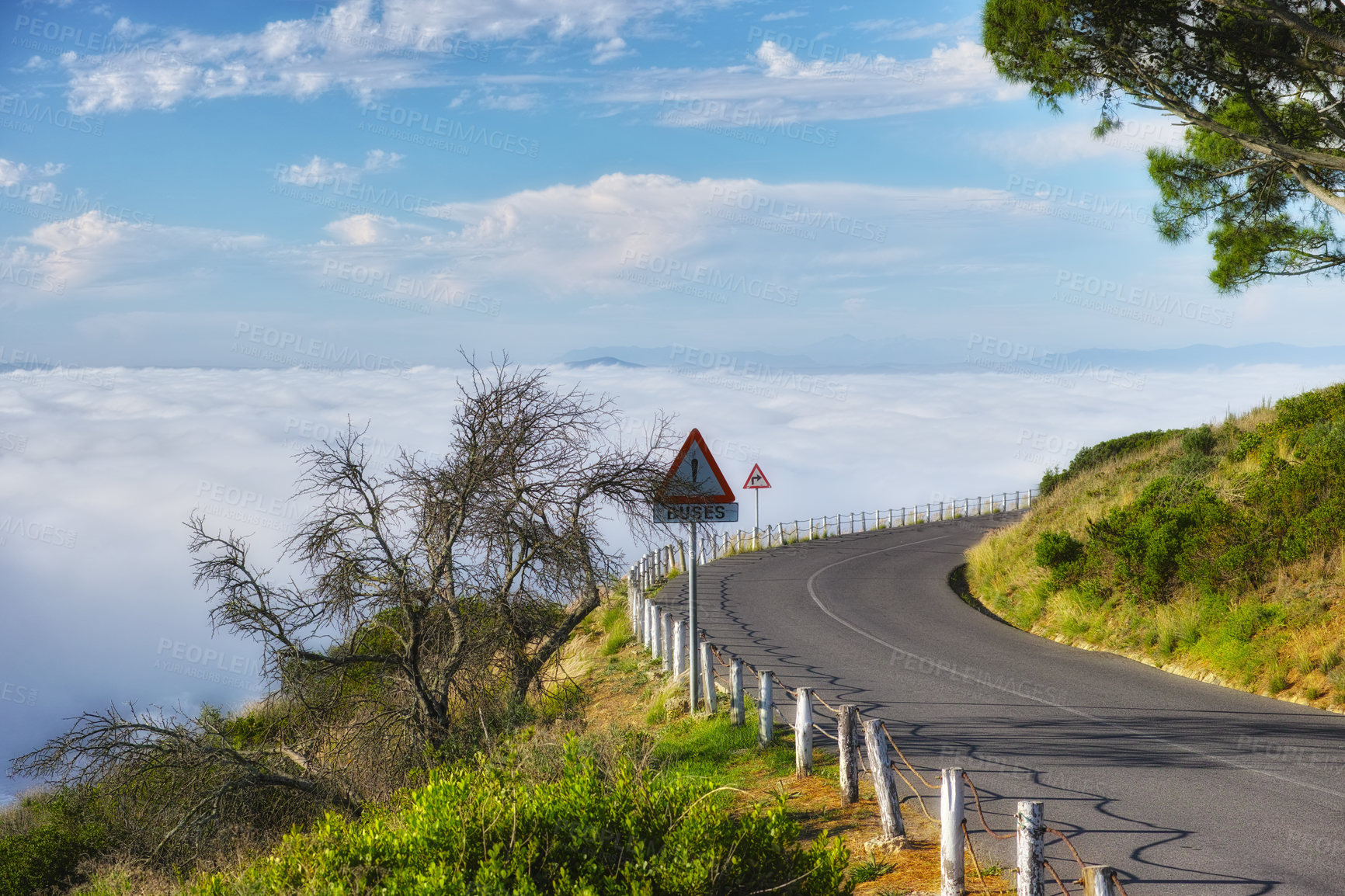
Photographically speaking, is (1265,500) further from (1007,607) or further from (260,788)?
(260,788)

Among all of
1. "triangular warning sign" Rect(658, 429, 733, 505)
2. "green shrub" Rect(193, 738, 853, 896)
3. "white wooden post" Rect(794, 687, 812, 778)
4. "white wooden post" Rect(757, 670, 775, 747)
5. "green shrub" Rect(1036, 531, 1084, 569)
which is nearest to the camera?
"green shrub" Rect(193, 738, 853, 896)

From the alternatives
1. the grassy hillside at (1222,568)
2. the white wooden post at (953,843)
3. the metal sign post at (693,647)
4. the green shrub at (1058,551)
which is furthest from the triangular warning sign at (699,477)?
the green shrub at (1058,551)

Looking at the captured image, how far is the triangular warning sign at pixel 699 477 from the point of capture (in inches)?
411

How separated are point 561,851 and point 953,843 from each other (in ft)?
8.22

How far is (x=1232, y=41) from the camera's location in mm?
17000

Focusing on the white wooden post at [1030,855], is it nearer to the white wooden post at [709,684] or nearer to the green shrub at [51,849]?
the white wooden post at [709,684]

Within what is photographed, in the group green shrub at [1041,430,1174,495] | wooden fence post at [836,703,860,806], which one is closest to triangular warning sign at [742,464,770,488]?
green shrub at [1041,430,1174,495]

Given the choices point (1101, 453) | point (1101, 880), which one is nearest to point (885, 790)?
point (1101, 880)

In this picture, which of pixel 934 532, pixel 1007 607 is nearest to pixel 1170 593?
pixel 1007 607

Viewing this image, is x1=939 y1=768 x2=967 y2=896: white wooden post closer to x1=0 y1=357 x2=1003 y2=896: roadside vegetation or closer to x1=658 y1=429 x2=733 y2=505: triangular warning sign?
x1=0 y1=357 x2=1003 y2=896: roadside vegetation

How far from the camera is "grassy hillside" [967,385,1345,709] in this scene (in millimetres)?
12727

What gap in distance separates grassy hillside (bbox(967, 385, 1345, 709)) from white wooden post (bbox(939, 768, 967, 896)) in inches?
323

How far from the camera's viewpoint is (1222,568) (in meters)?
14.5

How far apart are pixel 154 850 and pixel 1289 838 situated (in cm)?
1130
